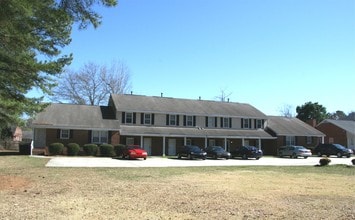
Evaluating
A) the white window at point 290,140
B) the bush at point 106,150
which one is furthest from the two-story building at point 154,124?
the white window at point 290,140

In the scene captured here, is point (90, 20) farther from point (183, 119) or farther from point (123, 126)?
point (183, 119)

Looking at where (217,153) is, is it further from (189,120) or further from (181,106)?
(181,106)

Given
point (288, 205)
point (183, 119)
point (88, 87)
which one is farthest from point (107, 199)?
point (88, 87)

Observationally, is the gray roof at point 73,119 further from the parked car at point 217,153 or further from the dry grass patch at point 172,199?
the dry grass patch at point 172,199

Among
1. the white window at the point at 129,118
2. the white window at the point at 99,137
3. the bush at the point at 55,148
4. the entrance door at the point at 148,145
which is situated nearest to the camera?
the bush at the point at 55,148

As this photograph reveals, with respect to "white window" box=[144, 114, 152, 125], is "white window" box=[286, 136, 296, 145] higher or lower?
lower

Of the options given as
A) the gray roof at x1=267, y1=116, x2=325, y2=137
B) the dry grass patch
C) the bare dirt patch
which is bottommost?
the dry grass patch

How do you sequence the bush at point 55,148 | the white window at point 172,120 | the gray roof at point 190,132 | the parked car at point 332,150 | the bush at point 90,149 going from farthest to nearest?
the white window at point 172,120, the parked car at point 332,150, the gray roof at point 190,132, the bush at point 90,149, the bush at point 55,148

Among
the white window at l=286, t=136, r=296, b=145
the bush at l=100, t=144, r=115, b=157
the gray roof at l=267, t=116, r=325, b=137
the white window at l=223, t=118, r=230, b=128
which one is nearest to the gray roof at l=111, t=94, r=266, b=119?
the white window at l=223, t=118, r=230, b=128

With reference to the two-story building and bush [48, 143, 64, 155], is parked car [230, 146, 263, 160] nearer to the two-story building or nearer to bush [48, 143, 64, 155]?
the two-story building

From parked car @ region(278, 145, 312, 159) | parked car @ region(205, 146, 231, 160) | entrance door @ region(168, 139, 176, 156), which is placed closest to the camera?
parked car @ region(205, 146, 231, 160)

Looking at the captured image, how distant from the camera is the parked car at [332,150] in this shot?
169 feet

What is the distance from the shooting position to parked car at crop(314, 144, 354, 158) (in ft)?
169

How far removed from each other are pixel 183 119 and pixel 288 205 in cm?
4022
